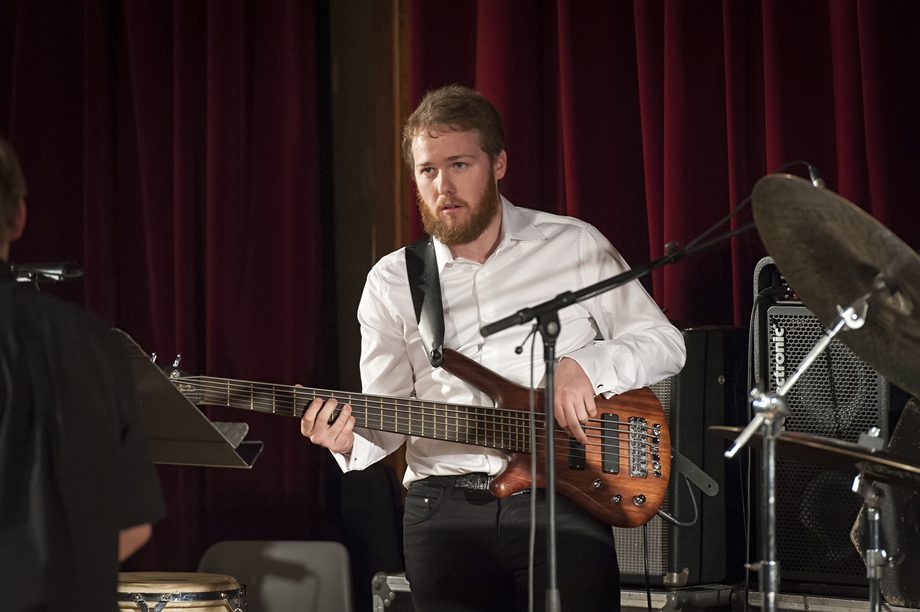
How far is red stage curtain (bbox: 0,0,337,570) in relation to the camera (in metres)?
4.11

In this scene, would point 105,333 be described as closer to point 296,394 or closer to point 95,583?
point 95,583

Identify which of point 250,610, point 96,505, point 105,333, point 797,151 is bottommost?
point 250,610

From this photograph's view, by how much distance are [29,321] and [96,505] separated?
287mm

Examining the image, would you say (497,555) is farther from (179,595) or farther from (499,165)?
(499,165)

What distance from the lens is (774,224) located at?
211cm

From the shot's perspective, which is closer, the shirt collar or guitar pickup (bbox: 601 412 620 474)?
guitar pickup (bbox: 601 412 620 474)

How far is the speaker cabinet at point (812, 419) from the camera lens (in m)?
2.95

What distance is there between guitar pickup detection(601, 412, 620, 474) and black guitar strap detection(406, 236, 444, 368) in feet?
1.44

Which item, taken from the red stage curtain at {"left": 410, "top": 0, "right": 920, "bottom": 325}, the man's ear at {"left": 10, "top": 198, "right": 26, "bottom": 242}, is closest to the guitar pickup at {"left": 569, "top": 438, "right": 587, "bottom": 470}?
the red stage curtain at {"left": 410, "top": 0, "right": 920, "bottom": 325}

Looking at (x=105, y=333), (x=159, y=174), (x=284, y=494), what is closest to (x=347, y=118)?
(x=159, y=174)

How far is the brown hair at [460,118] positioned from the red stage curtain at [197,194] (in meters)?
1.20

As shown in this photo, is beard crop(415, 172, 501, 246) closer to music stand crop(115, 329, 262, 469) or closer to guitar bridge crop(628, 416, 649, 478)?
guitar bridge crop(628, 416, 649, 478)

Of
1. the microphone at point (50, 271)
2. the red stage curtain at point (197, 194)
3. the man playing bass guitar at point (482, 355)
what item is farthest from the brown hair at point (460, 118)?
the red stage curtain at point (197, 194)

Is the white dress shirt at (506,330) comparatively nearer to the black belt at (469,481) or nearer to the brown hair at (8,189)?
the black belt at (469,481)
